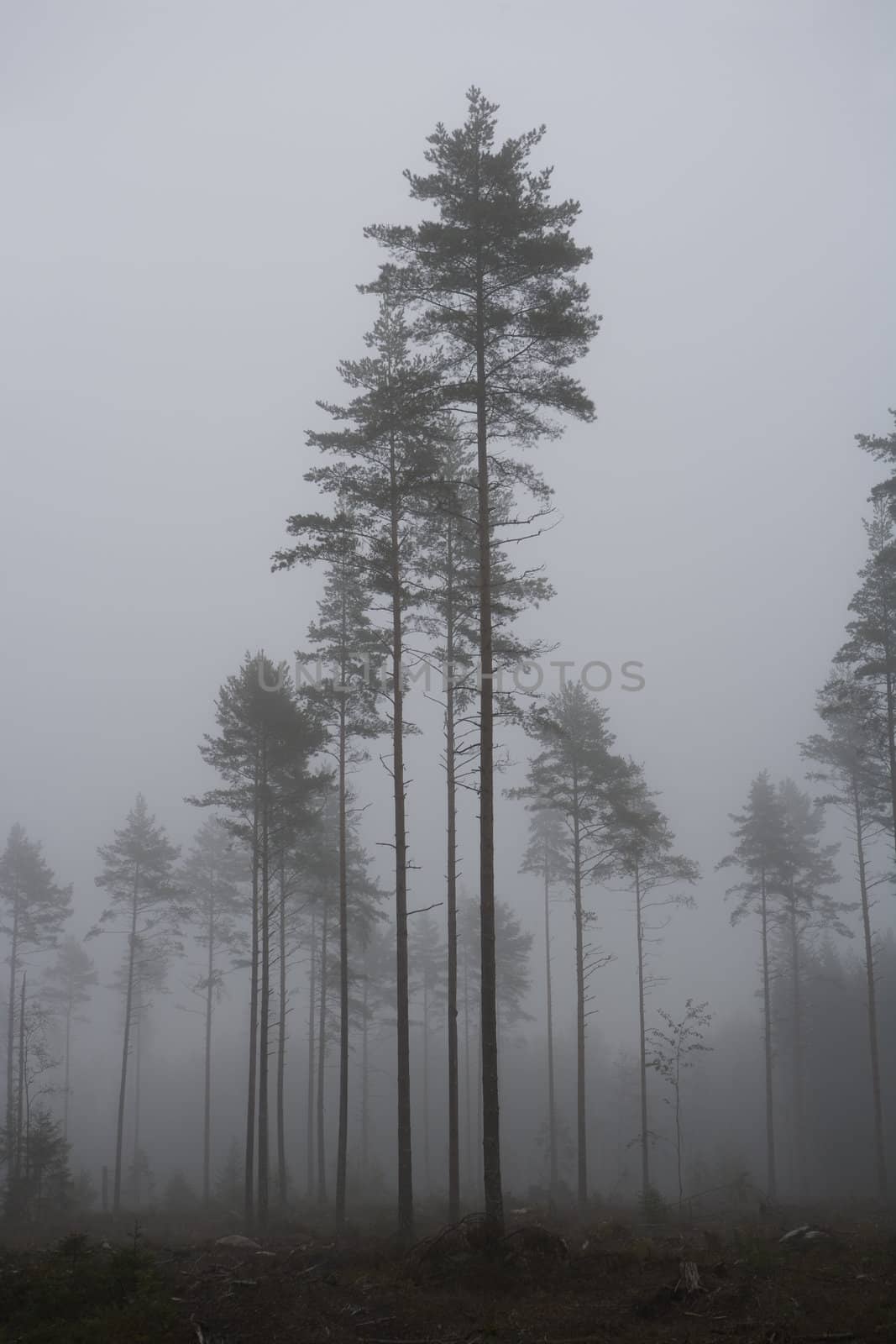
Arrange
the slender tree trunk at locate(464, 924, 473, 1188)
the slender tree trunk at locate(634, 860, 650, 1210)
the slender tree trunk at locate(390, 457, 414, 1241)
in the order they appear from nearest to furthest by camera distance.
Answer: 1. the slender tree trunk at locate(390, 457, 414, 1241)
2. the slender tree trunk at locate(634, 860, 650, 1210)
3. the slender tree trunk at locate(464, 924, 473, 1188)

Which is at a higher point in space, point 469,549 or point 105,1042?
point 469,549

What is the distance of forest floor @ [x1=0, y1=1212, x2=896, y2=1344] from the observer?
8.11 metres

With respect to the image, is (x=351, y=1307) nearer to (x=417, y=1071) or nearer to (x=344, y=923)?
(x=344, y=923)

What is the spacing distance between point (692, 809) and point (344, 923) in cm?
12012

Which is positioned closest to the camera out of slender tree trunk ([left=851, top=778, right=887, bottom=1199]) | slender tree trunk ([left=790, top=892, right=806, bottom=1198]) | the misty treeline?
the misty treeline

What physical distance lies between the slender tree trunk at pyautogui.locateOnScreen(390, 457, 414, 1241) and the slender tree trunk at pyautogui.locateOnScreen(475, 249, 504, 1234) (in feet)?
6.25

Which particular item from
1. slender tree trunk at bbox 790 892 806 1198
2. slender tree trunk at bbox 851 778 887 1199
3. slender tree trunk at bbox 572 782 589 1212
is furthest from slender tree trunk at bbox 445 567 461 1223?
slender tree trunk at bbox 790 892 806 1198

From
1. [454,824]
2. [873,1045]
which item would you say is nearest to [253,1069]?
[454,824]

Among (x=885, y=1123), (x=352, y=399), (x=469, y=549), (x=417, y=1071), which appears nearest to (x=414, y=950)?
(x=417, y=1071)

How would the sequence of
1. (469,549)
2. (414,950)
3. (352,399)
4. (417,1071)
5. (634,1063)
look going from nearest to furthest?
(352,399) < (469,549) < (414,950) < (634,1063) < (417,1071)

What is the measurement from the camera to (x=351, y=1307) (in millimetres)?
9195

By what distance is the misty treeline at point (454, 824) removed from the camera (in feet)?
44.2

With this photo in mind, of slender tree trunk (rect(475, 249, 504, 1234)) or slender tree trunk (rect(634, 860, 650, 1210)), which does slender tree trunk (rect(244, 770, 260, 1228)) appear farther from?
slender tree trunk (rect(475, 249, 504, 1234))

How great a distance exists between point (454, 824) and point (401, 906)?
20.8 feet
